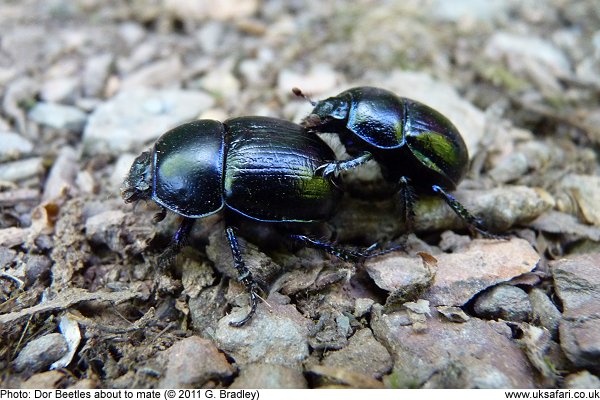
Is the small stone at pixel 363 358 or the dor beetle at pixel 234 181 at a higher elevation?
the dor beetle at pixel 234 181

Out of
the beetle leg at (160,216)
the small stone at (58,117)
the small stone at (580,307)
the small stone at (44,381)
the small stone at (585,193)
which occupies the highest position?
the small stone at (585,193)

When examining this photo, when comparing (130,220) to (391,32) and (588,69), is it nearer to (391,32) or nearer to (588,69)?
(391,32)

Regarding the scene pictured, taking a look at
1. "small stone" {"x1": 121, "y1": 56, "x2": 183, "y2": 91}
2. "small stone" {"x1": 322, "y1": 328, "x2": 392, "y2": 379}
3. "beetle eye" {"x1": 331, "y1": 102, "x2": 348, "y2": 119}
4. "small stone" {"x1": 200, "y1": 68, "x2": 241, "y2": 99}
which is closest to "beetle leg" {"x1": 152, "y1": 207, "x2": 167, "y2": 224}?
"beetle eye" {"x1": 331, "y1": 102, "x2": 348, "y2": 119}

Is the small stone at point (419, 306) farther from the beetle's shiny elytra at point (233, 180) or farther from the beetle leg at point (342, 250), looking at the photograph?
the beetle's shiny elytra at point (233, 180)

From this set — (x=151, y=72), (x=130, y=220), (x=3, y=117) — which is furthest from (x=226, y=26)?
(x=130, y=220)

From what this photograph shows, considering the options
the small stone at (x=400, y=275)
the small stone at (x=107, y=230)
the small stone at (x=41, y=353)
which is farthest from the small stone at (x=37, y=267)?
the small stone at (x=400, y=275)

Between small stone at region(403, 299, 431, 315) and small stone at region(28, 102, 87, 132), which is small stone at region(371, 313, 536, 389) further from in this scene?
small stone at region(28, 102, 87, 132)

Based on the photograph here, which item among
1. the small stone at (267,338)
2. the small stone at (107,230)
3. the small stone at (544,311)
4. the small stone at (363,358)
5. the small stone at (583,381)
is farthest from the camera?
the small stone at (107,230)
